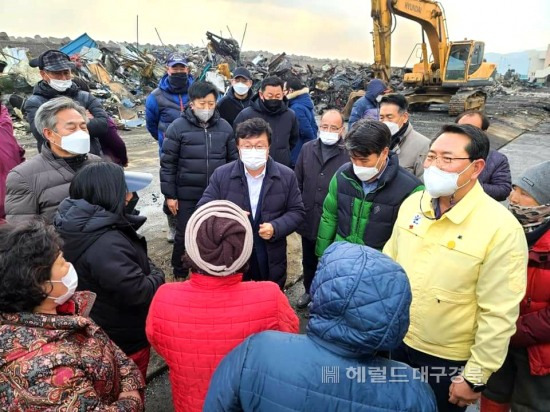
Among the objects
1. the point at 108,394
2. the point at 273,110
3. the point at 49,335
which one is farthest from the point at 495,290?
the point at 273,110

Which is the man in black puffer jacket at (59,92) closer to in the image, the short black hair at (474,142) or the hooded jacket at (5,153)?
the hooded jacket at (5,153)

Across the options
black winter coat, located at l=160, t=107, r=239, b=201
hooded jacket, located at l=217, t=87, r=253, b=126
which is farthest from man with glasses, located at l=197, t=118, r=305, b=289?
hooded jacket, located at l=217, t=87, r=253, b=126

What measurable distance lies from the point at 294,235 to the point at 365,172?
2.62m

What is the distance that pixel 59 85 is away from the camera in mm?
3344

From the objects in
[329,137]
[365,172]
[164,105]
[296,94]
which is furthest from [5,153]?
[296,94]

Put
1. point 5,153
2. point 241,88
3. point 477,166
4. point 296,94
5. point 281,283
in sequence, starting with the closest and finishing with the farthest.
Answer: point 477,166 < point 5,153 < point 281,283 < point 241,88 < point 296,94

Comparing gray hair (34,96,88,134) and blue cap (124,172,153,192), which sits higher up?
gray hair (34,96,88,134)

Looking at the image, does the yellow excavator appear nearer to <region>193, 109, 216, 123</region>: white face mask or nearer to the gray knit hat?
<region>193, 109, 216, 123</region>: white face mask

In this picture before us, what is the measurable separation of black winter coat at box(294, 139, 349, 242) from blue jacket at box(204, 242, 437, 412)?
2.13 meters

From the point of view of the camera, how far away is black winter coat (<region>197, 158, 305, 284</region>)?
8.95ft

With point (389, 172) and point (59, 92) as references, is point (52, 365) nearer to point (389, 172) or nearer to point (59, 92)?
point (389, 172)

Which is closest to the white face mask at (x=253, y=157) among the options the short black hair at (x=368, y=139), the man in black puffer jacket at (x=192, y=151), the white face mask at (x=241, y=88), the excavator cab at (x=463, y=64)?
the short black hair at (x=368, y=139)

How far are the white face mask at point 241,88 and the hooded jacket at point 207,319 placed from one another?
3608 mm

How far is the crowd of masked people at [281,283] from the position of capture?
1.08 meters
